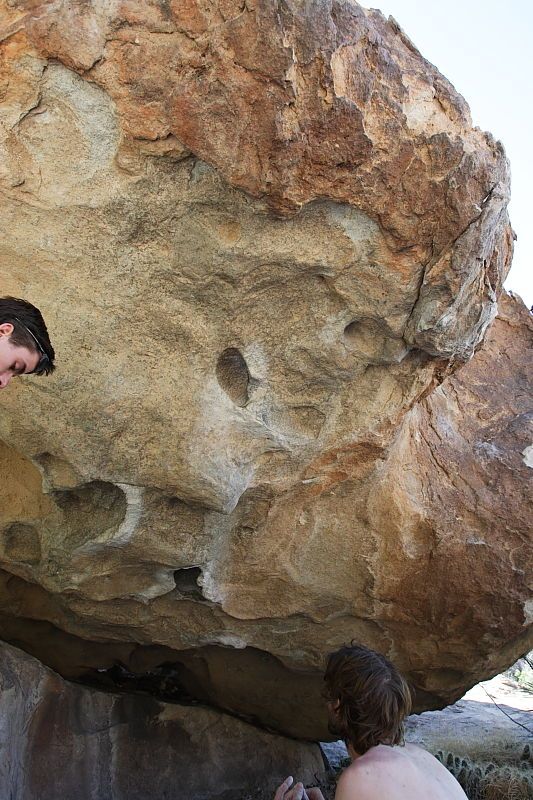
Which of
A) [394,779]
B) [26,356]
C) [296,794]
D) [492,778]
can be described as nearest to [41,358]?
[26,356]

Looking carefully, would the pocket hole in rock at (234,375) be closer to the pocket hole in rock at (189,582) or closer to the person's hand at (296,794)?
the pocket hole in rock at (189,582)

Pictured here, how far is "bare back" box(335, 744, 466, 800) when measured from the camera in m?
1.95

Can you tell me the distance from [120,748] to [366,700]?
5.35 feet

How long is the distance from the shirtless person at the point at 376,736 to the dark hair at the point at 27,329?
109cm

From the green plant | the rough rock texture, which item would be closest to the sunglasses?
the rough rock texture

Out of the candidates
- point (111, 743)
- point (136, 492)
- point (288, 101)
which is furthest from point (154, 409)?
point (111, 743)

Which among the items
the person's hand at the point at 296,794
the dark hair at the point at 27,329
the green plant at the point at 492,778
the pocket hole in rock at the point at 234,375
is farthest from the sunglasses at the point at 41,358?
the green plant at the point at 492,778

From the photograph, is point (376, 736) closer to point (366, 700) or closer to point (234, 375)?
point (366, 700)

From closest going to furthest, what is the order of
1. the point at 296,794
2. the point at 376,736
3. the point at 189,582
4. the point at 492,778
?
the point at 376,736
the point at 296,794
the point at 189,582
the point at 492,778

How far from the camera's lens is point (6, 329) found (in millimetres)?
1773

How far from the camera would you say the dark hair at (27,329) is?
1783 millimetres

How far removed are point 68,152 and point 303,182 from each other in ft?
1.92

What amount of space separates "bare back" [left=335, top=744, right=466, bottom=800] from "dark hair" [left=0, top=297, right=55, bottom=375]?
119cm

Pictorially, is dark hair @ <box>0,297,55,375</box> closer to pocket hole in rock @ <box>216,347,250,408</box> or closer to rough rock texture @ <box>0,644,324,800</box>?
pocket hole in rock @ <box>216,347,250,408</box>
